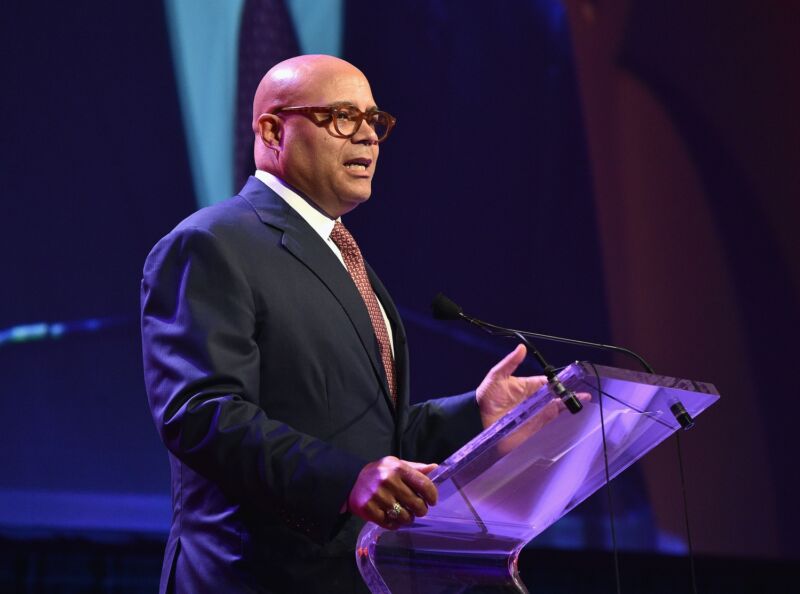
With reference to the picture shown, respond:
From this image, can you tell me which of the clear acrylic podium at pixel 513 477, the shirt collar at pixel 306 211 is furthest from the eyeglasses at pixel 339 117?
the clear acrylic podium at pixel 513 477

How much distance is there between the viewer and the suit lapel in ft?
6.18

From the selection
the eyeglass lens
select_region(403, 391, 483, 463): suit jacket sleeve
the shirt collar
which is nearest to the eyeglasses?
the eyeglass lens

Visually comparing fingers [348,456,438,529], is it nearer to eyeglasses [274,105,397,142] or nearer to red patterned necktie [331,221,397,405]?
red patterned necktie [331,221,397,405]

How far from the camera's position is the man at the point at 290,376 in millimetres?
1488

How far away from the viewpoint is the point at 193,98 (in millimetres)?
3355

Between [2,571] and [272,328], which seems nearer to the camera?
[272,328]

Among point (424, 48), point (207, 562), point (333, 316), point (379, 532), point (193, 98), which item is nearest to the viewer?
point (379, 532)

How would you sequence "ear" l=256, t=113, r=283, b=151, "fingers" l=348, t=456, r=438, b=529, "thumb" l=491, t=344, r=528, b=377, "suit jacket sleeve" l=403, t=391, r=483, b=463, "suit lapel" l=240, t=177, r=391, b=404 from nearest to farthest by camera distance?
"fingers" l=348, t=456, r=438, b=529 < "thumb" l=491, t=344, r=528, b=377 < "suit lapel" l=240, t=177, r=391, b=404 < "suit jacket sleeve" l=403, t=391, r=483, b=463 < "ear" l=256, t=113, r=283, b=151

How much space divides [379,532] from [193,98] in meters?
2.23

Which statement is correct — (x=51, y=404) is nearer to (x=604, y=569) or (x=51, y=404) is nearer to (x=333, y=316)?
(x=333, y=316)

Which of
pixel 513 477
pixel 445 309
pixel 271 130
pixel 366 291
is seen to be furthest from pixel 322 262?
pixel 513 477

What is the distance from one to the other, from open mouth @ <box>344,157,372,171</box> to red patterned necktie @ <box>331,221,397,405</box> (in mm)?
121

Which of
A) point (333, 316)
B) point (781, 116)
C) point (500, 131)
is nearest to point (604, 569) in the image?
point (500, 131)

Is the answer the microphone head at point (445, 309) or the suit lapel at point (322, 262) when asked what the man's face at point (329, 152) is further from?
the microphone head at point (445, 309)
